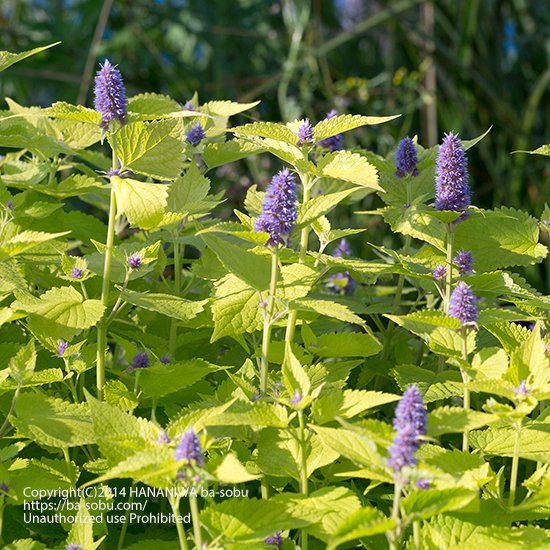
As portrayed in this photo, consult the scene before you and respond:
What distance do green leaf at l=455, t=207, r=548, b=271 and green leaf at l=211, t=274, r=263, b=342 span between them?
0.39 m

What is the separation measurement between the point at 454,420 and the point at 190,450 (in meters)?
0.30

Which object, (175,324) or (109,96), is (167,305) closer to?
(175,324)

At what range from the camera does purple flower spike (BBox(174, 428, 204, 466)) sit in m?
0.94

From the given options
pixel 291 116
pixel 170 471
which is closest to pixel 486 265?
pixel 170 471

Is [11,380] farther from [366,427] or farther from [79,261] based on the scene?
[366,427]

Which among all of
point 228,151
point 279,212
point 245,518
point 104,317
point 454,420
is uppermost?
point 228,151

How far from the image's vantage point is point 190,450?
94 centimetres

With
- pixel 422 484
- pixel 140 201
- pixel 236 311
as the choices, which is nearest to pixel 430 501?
pixel 422 484

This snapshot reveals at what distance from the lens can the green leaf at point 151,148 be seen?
4.12ft

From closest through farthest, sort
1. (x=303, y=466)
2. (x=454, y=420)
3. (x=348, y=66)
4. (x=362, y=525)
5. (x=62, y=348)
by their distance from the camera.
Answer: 1. (x=362, y=525)
2. (x=454, y=420)
3. (x=303, y=466)
4. (x=62, y=348)
5. (x=348, y=66)

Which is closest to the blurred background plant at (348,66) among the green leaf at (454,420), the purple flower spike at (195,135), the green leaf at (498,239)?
the purple flower spike at (195,135)

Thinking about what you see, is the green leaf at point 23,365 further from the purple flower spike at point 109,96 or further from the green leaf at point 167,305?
the purple flower spike at point 109,96

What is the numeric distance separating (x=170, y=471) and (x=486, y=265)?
2.46ft

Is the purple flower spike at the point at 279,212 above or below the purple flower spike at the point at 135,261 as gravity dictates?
above
